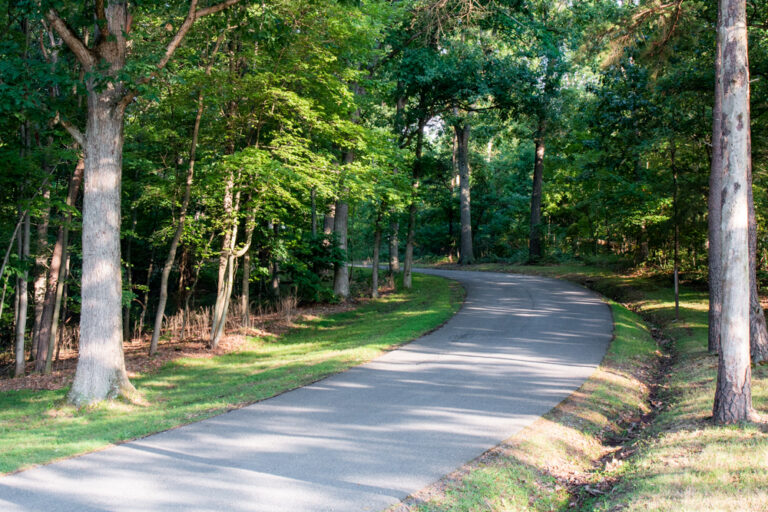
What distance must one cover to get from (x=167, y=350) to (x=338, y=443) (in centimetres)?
1102

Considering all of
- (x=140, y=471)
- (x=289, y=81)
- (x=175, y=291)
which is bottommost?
(x=140, y=471)

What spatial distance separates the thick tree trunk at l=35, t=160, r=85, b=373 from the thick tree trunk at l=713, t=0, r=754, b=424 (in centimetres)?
1380

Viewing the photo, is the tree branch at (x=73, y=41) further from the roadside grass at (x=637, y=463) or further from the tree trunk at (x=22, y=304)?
the roadside grass at (x=637, y=463)

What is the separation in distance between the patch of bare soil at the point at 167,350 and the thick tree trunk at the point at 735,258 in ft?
37.9

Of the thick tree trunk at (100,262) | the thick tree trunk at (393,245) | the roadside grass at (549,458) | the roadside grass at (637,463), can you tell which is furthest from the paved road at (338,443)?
the thick tree trunk at (393,245)

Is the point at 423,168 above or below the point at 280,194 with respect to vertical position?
above

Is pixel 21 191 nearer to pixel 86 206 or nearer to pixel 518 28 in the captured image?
pixel 86 206

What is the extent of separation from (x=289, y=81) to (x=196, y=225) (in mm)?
4977

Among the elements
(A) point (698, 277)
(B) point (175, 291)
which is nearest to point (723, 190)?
(A) point (698, 277)

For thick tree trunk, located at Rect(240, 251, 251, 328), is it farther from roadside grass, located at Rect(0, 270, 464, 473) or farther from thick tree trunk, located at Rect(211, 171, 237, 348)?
roadside grass, located at Rect(0, 270, 464, 473)

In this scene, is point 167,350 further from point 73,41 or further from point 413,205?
point 413,205

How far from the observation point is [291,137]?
14.8m

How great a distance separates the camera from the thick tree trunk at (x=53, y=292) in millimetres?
14086

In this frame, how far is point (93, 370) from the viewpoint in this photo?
946 centimetres
